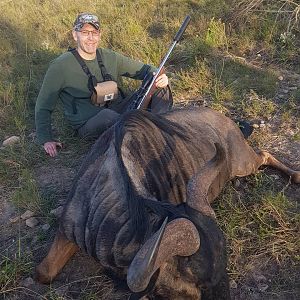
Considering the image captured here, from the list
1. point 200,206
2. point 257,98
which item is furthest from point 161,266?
point 257,98

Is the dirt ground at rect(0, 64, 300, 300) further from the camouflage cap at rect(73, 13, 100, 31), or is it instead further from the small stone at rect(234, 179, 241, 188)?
the camouflage cap at rect(73, 13, 100, 31)

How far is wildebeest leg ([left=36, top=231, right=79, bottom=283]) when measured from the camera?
11.2 ft

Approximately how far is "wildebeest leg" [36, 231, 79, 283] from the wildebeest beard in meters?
0.13

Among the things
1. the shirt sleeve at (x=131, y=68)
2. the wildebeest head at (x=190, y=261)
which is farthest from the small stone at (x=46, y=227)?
the shirt sleeve at (x=131, y=68)

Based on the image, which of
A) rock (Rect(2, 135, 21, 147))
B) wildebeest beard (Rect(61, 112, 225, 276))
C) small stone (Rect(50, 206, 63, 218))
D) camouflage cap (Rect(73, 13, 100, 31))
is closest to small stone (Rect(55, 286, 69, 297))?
wildebeest beard (Rect(61, 112, 225, 276))

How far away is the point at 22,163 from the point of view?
484cm

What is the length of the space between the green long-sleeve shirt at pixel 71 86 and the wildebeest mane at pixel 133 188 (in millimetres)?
1207

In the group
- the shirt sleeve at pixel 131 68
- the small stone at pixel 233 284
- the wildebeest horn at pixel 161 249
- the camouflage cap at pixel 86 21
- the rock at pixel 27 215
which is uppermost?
the camouflage cap at pixel 86 21

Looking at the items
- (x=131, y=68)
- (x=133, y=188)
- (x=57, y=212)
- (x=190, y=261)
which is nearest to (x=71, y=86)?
(x=131, y=68)

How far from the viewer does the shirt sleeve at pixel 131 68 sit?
5.30 m

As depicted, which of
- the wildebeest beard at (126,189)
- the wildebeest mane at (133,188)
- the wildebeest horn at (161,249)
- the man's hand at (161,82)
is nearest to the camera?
the wildebeest horn at (161,249)

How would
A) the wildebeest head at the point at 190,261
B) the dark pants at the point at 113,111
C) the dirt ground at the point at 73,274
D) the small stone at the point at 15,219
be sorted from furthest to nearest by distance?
1. the dark pants at the point at 113,111
2. the small stone at the point at 15,219
3. the dirt ground at the point at 73,274
4. the wildebeest head at the point at 190,261

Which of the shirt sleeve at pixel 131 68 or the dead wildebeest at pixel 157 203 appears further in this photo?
the shirt sleeve at pixel 131 68

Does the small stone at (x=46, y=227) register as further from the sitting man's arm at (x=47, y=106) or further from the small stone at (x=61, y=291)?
the sitting man's arm at (x=47, y=106)
